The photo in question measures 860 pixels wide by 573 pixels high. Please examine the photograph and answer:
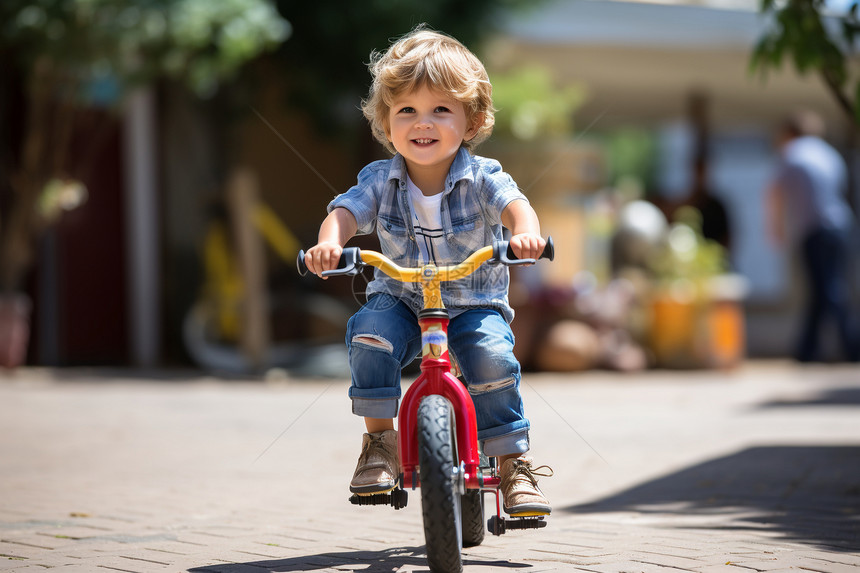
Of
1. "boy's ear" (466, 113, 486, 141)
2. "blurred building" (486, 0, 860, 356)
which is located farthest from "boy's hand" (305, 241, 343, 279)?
"blurred building" (486, 0, 860, 356)

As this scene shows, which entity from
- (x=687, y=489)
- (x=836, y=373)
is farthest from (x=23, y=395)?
(x=836, y=373)

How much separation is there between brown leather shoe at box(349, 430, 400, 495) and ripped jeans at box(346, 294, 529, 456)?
0.08m

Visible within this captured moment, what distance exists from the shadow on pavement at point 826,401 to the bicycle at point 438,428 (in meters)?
5.60

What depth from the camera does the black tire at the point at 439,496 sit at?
3148 mm

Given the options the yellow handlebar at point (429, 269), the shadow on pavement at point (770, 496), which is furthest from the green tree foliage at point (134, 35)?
the yellow handlebar at point (429, 269)

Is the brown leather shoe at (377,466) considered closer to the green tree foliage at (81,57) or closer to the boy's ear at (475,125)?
the boy's ear at (475,125)

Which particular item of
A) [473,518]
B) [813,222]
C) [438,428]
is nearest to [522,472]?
[473,518]

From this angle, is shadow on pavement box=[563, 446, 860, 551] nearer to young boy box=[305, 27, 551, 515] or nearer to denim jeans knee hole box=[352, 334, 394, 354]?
young boy box=[305, 27, 551, 515]

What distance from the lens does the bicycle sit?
3.16m

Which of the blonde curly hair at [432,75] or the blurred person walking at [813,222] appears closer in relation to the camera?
the blonde curly hair at [432,75]

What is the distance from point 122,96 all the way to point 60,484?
5798 mm

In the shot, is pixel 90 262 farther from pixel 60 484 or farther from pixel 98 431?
pixel 60 484

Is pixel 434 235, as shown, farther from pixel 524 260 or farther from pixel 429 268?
pixel 524 260

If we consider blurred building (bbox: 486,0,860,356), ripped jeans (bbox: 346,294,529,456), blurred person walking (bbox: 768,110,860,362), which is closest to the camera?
ripped jeans (bbox: 346,294,529,456)
